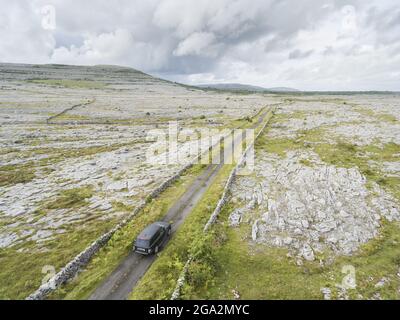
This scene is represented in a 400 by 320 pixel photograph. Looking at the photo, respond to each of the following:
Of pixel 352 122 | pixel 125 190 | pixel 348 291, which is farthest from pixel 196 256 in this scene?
pixel 352 122

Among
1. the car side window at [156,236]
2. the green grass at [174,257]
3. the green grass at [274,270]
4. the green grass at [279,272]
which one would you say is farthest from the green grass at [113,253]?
the green grass at [279,272]

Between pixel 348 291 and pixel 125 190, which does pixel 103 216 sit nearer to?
pixel 125 190

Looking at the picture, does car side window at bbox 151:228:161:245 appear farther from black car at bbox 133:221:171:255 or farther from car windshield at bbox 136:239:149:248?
car windshield at bbox 136:239:149:248

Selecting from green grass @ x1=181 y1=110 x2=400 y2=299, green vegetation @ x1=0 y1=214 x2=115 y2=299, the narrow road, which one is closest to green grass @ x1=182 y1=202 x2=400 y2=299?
green grass @ x1=181 y1=110 x2=400 y2=299

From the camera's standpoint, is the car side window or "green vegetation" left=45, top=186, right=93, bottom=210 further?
"green vegetation" left=45, top=186, right=93, bottom=210

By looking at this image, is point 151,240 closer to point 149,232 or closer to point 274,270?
point 149,232

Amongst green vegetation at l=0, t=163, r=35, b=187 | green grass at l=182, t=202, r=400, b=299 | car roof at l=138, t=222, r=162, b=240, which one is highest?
green vegetation at l=0, t=163, r=35, b=187
